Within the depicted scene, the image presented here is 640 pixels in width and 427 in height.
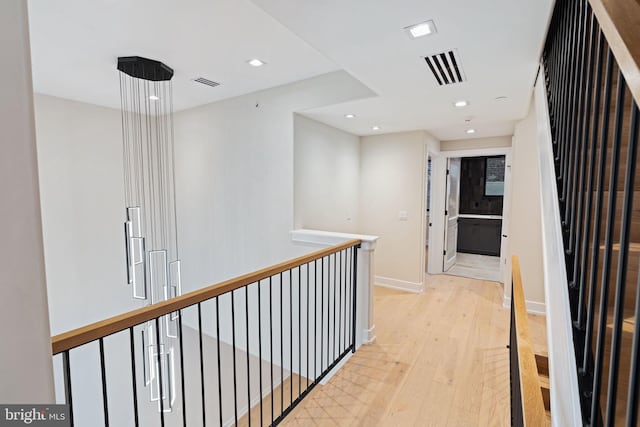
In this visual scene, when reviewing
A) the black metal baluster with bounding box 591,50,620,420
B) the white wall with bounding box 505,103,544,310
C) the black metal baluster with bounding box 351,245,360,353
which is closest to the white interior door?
the white wall with bounding box 505,103,544,310

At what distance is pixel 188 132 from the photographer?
4488 mm

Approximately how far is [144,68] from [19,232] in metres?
2.80

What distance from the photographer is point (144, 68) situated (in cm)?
291

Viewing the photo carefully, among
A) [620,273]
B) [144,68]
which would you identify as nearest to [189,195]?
[144,68]

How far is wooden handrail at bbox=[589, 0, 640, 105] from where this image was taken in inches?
18.1

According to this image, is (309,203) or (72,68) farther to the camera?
(309,203)

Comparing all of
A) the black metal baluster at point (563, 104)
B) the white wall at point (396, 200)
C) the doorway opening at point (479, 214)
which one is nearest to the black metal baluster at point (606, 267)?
the black metal baluster at point (563, 104)

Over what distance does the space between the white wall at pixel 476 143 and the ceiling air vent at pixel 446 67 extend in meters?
2.68

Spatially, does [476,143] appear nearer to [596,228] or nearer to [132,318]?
[596,228]

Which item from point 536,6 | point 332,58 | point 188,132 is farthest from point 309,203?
point 536,6

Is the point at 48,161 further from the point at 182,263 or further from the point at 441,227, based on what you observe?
the point at 441,227

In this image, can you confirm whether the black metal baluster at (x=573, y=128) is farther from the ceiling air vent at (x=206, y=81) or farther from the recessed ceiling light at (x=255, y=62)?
the ceiling air vent at (x=206, y=81)

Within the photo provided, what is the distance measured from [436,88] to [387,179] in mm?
2130

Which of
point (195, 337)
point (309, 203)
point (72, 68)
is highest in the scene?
point (72, 68)
